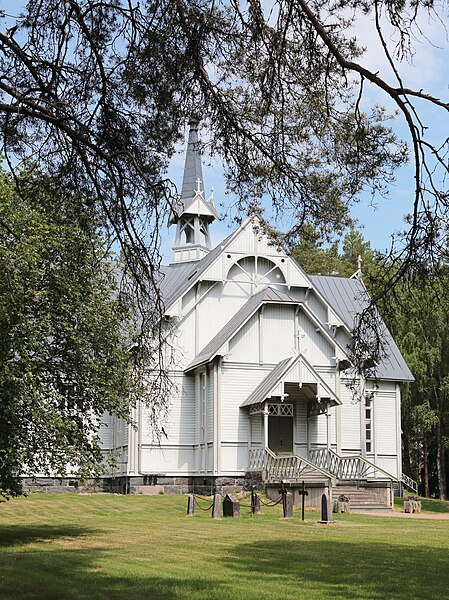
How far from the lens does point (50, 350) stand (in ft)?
64.6

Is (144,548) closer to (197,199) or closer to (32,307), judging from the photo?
(32,307)

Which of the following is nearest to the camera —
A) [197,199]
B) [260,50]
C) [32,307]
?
[260,50]

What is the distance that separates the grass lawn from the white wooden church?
21.2 feet

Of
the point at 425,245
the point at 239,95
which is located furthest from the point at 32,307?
the point at 425,245

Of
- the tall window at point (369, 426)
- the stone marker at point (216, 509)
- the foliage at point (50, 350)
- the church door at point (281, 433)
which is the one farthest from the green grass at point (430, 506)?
the foliage at point (50, 350)

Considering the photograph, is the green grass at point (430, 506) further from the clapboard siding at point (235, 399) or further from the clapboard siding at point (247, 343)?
the clapboard siding at point (247, 343)

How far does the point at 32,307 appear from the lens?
1952 cm

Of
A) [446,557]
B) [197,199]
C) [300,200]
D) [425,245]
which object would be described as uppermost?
[197,199]

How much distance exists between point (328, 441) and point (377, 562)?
18433mm

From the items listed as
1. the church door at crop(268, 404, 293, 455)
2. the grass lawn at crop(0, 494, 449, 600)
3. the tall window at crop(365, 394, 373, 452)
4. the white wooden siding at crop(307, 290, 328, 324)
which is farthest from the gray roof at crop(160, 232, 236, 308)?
the grass lawn at crop(0, 494, 449, 600)

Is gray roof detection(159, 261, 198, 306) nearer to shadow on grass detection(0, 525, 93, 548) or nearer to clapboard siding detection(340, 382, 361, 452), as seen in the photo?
clapboard siding detection(340, 382, 361, 452)

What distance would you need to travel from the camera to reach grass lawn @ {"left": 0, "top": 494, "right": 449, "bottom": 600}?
12.7m

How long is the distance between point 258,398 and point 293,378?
4.99ft

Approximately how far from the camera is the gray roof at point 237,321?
33781mm
